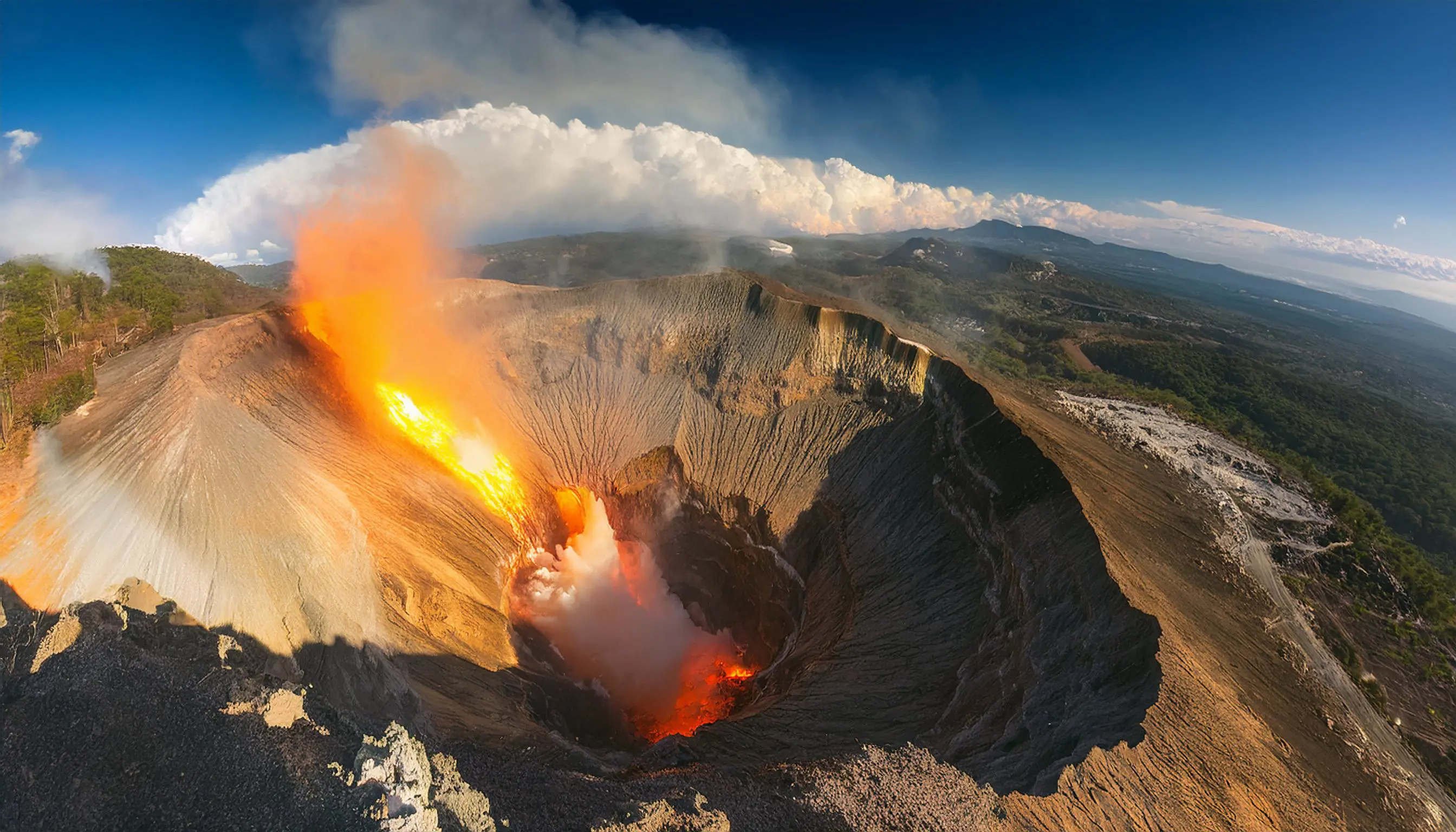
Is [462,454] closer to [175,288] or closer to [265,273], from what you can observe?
[175,288]

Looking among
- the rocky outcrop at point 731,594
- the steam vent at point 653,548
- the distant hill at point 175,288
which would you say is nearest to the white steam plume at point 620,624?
the steam vent at point 653,548

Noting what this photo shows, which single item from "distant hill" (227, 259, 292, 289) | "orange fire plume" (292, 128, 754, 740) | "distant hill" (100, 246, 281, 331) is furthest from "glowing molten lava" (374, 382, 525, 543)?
"distant hill" (227, 259, 292, 289)

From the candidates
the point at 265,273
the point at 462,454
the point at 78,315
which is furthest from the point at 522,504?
the point at 265,273

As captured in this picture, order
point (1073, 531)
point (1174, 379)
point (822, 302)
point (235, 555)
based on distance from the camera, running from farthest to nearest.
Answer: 1. point (1174, 379)
2. point (822, 302)
3. point (1073, 531)
4. point (235, 555)

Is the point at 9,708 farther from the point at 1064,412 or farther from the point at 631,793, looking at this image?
the point at 1064,412

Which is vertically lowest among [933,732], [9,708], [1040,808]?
[933,732]

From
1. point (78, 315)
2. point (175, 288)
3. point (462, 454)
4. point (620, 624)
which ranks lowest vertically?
point (620, 624)

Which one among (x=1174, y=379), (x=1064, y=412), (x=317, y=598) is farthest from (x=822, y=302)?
(x=1174, y=379)

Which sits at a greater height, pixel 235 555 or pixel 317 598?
pixel 235 555
